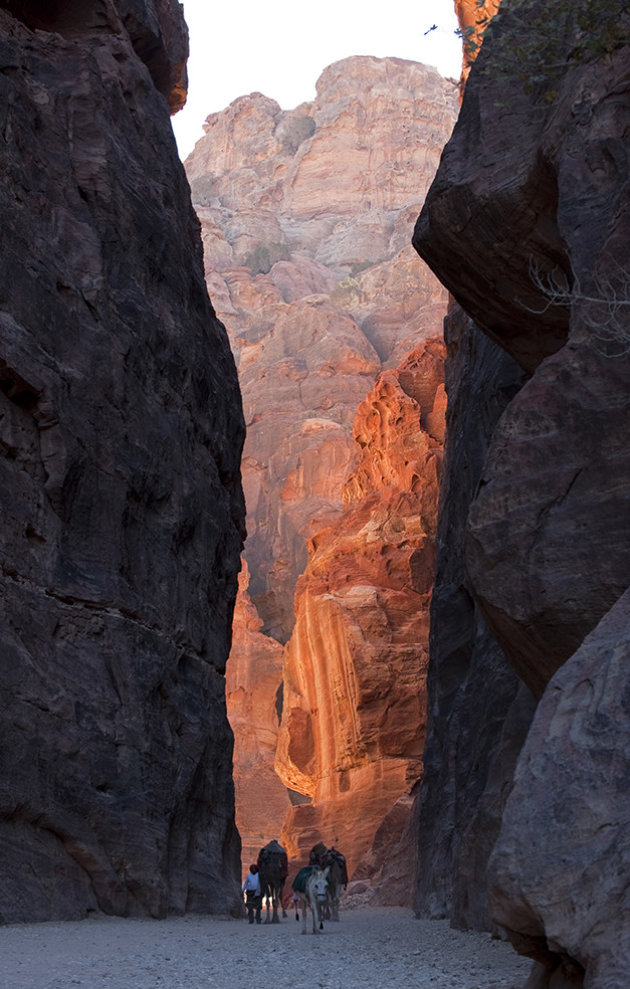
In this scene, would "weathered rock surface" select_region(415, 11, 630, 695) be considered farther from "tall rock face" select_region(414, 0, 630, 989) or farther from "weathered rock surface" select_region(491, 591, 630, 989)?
"weathered rock surface" select_region(491, 591, 630, 989)

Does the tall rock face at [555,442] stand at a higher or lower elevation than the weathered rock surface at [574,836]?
higher

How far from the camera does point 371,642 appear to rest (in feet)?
146

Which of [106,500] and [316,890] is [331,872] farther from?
[106,500]

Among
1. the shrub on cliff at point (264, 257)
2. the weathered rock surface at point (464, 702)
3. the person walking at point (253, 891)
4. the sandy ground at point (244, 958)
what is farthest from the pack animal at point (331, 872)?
the shrub on cliff at point (264, 257)

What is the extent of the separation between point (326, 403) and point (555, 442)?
243ft

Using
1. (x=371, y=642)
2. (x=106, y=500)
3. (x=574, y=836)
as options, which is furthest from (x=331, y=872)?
(x=371, y=642)

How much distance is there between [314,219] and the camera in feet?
443

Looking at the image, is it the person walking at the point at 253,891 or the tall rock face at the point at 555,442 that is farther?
the person walking at the point at 253,891

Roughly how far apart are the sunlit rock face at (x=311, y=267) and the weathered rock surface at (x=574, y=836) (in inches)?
1924

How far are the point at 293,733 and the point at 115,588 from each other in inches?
1115

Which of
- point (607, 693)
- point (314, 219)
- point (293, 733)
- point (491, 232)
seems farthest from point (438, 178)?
point (314, 219)

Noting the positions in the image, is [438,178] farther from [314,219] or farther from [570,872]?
[314,219]

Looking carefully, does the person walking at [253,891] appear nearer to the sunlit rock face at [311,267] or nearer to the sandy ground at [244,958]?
the sandy ground at [244,958]

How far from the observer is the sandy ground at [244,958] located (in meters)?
9.15
